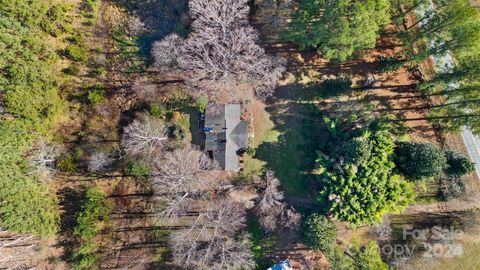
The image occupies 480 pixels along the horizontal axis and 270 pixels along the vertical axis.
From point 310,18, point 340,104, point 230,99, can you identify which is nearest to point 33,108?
point 230,99

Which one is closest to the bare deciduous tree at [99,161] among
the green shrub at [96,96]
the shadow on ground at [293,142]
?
the green shrub at [96,96]

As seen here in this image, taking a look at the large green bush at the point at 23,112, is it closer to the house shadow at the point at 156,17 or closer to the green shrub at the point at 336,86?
the house shadow at the point at 156,17

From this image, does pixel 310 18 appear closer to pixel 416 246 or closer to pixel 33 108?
pixel 416 246

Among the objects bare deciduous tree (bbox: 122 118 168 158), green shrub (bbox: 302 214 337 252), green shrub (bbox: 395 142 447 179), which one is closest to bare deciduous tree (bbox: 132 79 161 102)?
bare deciduous tree (bbox: 122 118 168 158)

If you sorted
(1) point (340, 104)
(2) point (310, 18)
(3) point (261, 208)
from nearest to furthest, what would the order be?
(2) point (310, 18) < (3) point (261, 208) < (1) point (340, 104)

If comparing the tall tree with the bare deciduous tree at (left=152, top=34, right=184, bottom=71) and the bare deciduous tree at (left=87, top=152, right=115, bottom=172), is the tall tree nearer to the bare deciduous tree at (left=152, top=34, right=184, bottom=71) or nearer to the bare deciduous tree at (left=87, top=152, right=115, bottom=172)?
the bare deciduous tree at (left=152, top=34, right=184, bottom=71)
